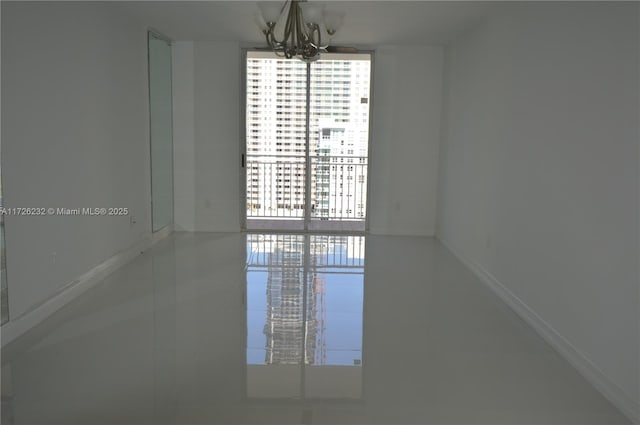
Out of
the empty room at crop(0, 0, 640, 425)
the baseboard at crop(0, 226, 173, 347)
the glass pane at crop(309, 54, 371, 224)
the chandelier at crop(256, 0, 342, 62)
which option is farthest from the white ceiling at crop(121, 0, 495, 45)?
the baseboard at crop(0, 226, 173, 347)

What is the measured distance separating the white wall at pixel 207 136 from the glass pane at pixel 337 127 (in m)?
0.95

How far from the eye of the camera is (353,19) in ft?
15.6

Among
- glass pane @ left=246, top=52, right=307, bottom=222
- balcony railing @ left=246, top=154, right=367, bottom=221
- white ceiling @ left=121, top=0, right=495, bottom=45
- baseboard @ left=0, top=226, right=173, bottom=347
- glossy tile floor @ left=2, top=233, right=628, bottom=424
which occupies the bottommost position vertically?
glossy tile floor @ left=2, top=233, right=628, bottom=424

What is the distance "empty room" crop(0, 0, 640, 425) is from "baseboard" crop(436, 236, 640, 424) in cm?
2

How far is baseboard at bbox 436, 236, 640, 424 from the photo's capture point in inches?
88.4

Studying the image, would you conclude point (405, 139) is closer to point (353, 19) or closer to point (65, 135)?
point (353, 19)

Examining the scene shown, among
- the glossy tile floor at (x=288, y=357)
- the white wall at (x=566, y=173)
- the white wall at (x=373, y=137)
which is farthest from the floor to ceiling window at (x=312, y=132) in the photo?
the glossy tile floor at (x=288, y=357)

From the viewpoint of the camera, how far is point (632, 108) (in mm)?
2277

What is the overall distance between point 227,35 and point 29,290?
356 centimetres

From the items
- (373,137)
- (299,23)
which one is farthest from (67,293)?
(373,137)

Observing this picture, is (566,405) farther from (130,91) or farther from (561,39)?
(130,91)

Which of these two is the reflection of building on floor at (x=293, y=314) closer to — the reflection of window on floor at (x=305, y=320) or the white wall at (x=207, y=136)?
the reflection of window on floor at (x=305, y=320)

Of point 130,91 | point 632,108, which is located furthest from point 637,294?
point 130,91

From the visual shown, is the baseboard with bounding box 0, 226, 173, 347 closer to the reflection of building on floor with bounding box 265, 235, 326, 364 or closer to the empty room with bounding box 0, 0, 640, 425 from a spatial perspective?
A: the empty room with bounding box 0, 0, 640, 425
